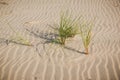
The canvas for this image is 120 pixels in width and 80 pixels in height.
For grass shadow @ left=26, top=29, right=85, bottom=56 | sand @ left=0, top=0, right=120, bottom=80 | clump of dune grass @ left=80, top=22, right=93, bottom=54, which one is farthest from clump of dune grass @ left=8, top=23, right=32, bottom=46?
clump of dune grass @ left=80, top=22, right=93, bottom=54

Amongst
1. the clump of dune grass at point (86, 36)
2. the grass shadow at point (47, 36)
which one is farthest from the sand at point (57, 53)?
the clump of dune grass at point (86, 36)

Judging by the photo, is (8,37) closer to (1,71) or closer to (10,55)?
(10,55)

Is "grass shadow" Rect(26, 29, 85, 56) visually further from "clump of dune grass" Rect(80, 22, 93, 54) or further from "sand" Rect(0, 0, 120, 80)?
"clump of dune grass" Rect(80, 22, 93, 54)

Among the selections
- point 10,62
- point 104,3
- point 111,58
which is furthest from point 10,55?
point 104,3

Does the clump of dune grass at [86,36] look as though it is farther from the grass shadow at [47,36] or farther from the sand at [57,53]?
the grass shadow at [47,36]

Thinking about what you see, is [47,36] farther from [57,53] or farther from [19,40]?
[57,53]

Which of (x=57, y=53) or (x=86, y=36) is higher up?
(x=86, y=36)

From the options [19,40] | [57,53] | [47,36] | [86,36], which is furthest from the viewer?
[47,36]

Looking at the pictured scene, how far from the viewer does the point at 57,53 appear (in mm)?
4535

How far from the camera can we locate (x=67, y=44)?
502 cm

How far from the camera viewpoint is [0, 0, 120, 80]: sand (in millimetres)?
3758

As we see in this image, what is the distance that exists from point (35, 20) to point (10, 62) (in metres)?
3.33

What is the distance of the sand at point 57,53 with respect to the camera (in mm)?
3758

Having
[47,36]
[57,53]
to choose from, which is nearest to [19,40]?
[47,36]
